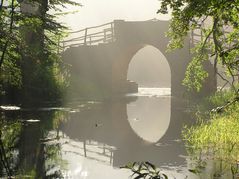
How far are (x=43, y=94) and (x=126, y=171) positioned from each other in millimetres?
15908

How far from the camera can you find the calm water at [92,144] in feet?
27.0

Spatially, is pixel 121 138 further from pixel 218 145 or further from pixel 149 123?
pixel 149 123

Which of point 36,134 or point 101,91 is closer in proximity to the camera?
point 36,134

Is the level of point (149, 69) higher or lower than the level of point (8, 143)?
higher

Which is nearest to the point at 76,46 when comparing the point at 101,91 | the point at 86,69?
the point at 86,69

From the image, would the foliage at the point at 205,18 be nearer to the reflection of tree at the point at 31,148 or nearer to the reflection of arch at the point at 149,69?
the reflection of tree at the point at 31,148

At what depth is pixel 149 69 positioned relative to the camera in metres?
95.6

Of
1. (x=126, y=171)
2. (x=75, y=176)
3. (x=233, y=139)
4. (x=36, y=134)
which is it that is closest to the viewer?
(x=75, y=176)

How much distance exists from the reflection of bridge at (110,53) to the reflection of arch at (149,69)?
171ft

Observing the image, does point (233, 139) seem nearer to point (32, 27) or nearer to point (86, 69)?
point (32, 27)

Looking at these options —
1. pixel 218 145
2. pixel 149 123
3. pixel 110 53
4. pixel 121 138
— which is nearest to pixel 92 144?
pixel 121 138

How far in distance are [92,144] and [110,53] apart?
23.7 meters

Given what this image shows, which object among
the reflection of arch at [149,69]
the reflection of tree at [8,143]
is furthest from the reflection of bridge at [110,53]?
the reflection of arch at [149,69]

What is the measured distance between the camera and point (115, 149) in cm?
1079
